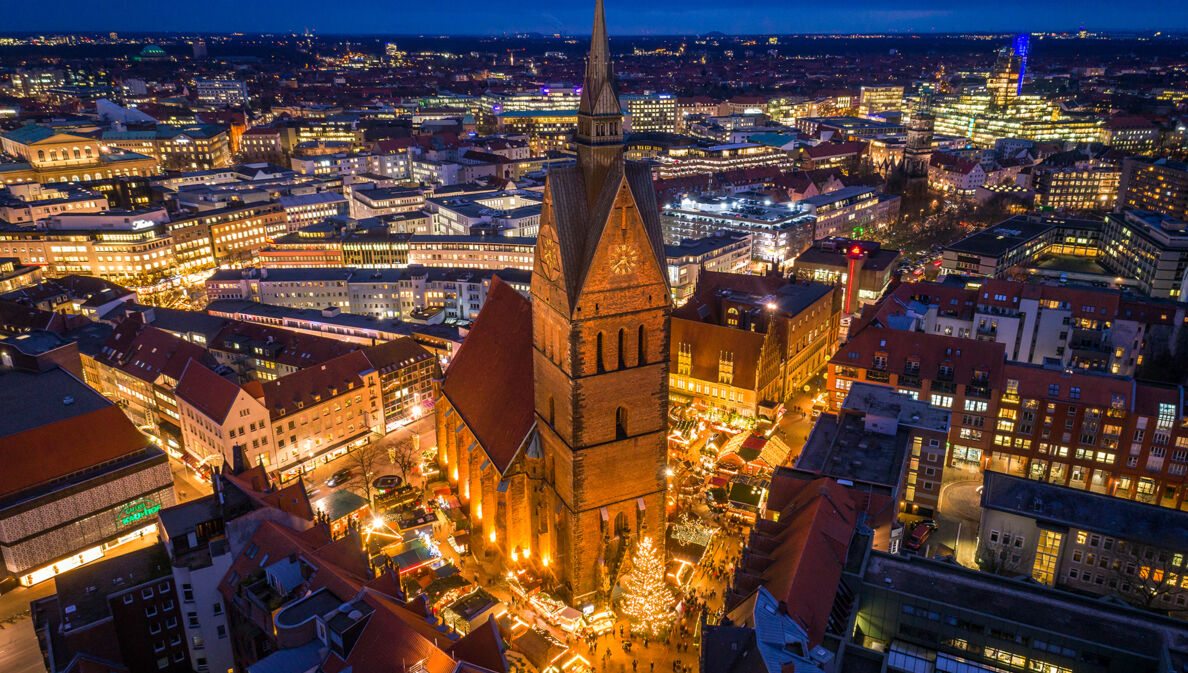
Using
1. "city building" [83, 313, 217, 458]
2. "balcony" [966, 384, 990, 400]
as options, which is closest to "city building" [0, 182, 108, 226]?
"city building" [83, 313, 217, 458]

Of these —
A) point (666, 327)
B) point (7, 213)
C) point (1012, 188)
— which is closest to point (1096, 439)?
point (666, 327)

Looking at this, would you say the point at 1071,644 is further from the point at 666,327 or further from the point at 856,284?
the point at 856,284

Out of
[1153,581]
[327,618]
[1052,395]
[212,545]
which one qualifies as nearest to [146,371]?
[212,545]

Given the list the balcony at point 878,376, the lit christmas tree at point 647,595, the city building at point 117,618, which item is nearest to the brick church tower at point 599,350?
the lit christmas tree at point 647,595

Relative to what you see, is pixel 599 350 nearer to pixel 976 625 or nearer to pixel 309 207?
pixel 976 625

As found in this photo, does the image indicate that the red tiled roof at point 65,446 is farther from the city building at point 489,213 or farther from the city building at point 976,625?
the city building at point 489,213

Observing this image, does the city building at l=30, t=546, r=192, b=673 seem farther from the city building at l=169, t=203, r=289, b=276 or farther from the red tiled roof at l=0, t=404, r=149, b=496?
the city building at l=169, t=203, r=289, b=276
